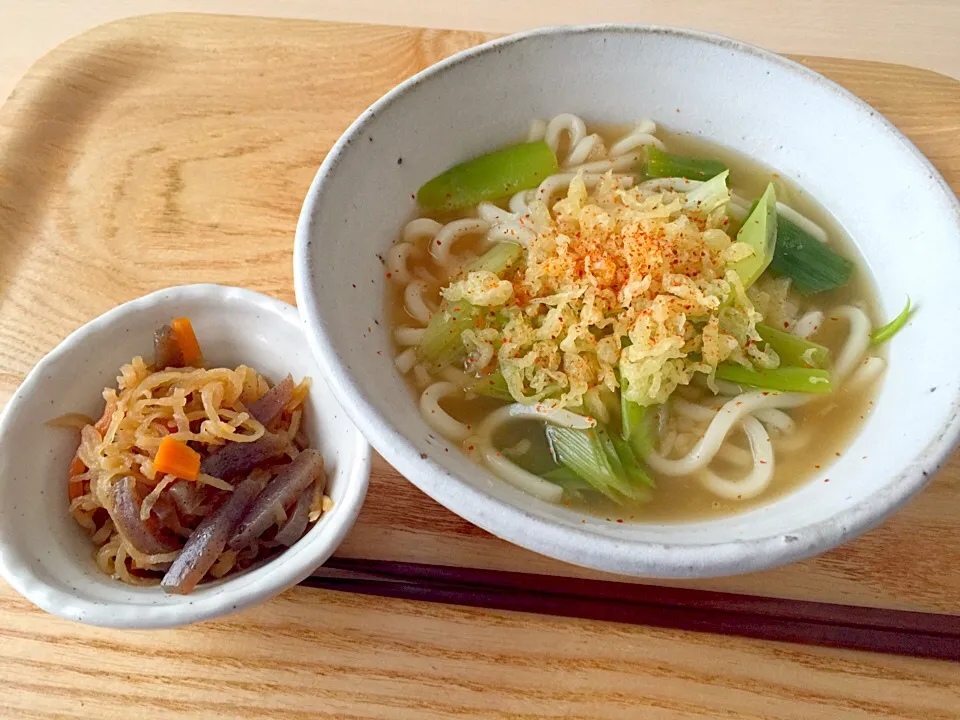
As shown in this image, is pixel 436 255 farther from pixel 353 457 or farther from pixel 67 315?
pixel 67 315

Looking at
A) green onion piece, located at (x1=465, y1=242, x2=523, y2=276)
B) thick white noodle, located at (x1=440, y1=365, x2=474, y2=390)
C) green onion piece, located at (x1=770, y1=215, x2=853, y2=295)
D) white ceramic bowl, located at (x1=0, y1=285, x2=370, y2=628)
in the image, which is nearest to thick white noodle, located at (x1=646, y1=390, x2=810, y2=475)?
green onion piece, located at (x1=770, y1=215, x2=853, y2=295)

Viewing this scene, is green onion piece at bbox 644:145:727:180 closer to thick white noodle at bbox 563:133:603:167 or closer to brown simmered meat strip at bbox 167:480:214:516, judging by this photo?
thick white noodle at bbox 563:133:603:167

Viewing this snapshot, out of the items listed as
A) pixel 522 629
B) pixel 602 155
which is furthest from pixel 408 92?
pixel 522 629

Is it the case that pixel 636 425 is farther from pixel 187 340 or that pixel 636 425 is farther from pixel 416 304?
pixel 187 340

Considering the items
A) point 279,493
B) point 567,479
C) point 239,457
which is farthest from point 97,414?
point 567,479

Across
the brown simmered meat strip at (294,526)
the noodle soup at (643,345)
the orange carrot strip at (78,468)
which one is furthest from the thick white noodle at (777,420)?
the orange carrot strip at (78,468)

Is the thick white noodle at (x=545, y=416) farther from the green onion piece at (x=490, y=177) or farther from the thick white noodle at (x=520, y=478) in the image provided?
the green onion piece at (x=490, y=177)
